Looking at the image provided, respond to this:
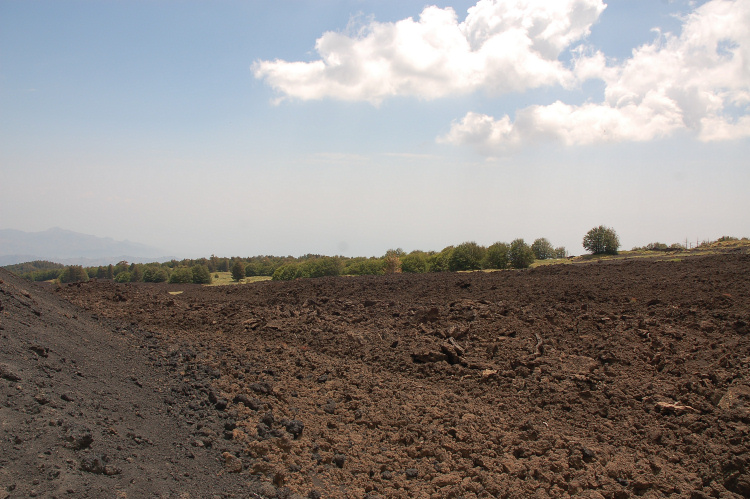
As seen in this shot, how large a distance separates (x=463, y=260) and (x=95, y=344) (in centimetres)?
2462

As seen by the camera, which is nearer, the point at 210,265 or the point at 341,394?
the point at 341,394

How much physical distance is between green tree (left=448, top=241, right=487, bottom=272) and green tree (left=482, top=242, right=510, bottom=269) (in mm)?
693

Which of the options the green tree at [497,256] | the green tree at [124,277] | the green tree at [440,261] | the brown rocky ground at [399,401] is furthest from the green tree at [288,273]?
the brown rocky ground at [399,401]

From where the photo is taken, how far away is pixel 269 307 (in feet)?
46.5

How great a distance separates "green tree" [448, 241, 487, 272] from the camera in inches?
1183

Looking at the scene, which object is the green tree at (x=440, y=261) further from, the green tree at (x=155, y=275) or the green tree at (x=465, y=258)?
the green tree at (x=155, y=275)

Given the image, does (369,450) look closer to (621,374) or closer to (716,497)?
(716,497)

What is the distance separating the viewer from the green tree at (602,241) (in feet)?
102

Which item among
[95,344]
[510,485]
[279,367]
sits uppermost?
[95,344]

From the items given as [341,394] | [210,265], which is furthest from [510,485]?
[210,265]

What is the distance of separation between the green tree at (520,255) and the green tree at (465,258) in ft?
7.09

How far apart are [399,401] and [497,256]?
75.5 ft

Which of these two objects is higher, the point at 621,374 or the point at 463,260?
the point at 463,260

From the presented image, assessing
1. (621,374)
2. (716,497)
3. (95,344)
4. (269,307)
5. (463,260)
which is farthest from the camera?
(463,260)
